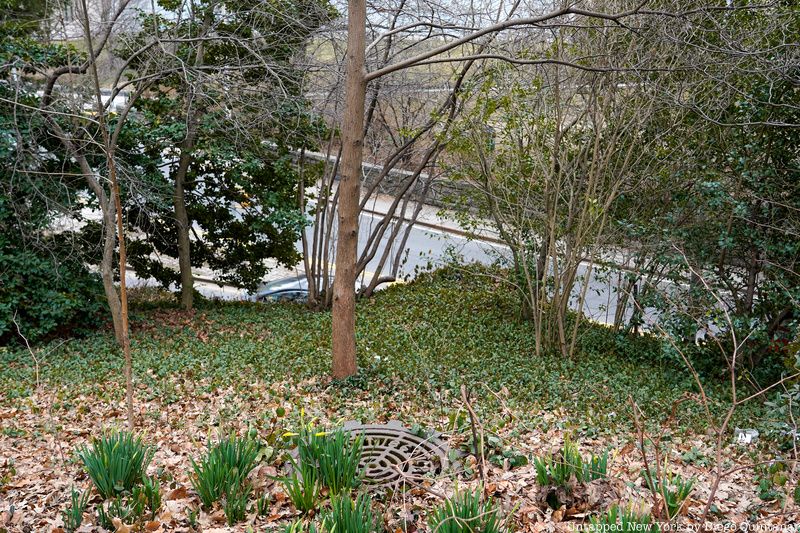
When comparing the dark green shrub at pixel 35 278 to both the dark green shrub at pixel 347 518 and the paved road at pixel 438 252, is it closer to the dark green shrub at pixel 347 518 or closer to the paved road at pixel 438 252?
the paved road at pixel 438 252

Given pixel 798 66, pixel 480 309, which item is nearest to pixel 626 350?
pixel 480 309

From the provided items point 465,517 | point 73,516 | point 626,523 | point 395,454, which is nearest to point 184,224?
point 395,454

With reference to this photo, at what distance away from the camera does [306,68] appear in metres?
11.4

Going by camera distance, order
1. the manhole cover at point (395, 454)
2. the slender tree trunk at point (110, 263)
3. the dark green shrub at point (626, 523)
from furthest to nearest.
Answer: the slender tree trunk at point (110, 263) → the manhole cover at point (395, 454) → the dark green shrub at point (626, 523)

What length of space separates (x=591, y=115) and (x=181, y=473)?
669 centimetres

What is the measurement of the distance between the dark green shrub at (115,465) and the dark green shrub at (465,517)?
191cm

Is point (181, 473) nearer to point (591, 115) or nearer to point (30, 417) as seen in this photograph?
point (30, 417)

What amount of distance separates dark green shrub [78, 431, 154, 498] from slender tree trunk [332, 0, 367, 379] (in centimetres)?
376

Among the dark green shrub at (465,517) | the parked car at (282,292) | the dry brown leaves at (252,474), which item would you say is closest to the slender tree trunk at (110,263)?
the dry brown leaves at (252,474)

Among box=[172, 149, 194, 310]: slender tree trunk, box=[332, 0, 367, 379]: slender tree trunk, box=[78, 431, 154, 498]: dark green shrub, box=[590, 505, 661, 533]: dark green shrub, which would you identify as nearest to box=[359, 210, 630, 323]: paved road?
box=[172, 149, 194, 310]: slender tree trunk

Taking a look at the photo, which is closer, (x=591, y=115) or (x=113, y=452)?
(x=113, y=452)

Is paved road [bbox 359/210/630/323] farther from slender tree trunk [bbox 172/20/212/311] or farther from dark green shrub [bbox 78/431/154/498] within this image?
dark green shrub [bbox 78/431/154/498]

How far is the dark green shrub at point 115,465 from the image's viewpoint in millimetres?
4086

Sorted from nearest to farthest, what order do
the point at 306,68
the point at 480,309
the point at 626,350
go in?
the point at 626,350
the point at 306,68
the point at 480,309
